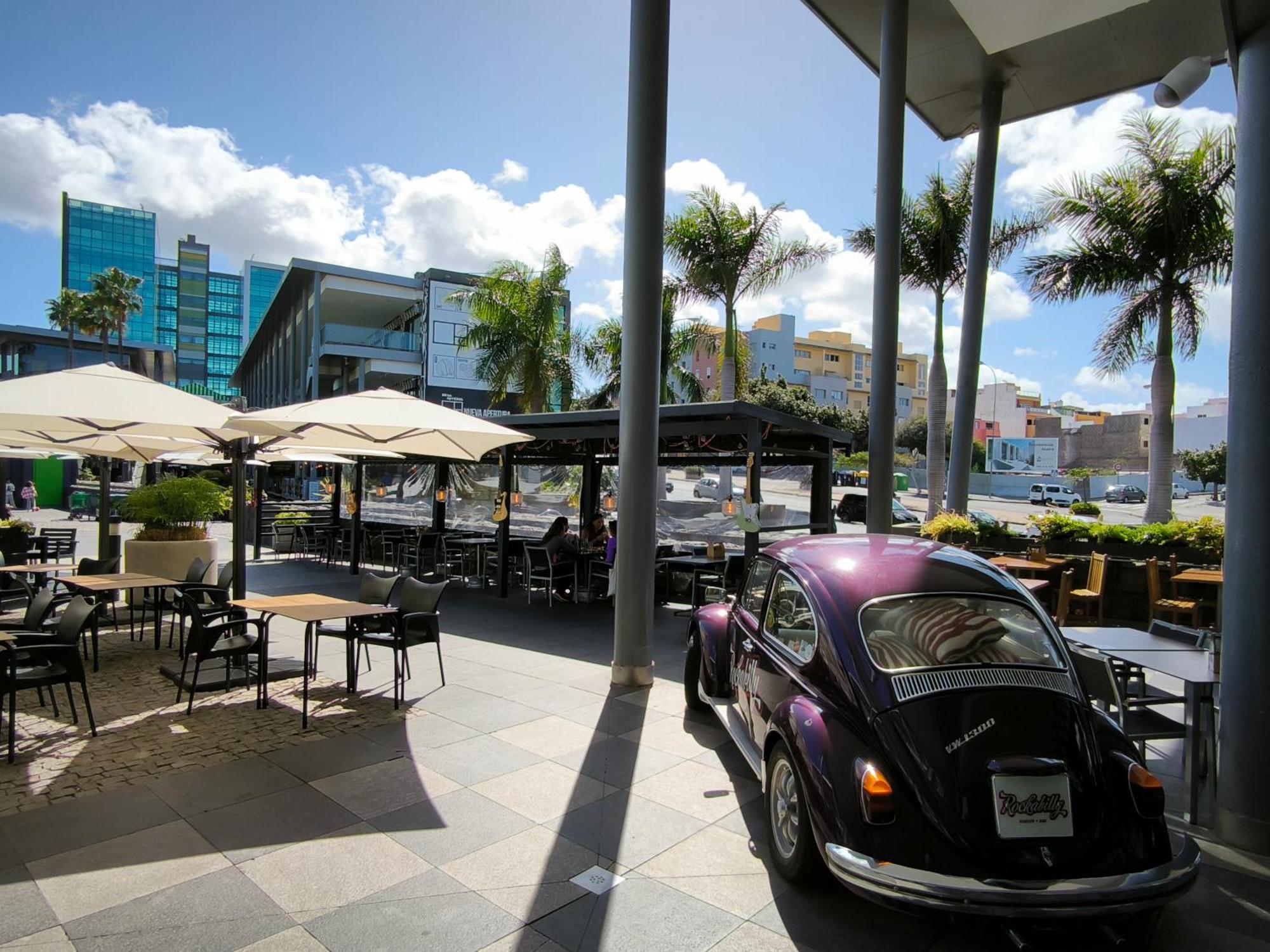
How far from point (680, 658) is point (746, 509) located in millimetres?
1963

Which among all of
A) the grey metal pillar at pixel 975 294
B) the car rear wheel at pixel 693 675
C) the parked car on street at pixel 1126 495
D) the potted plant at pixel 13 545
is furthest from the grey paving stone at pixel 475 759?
the parked car on street at pixel 1126 495

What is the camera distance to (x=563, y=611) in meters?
11.3

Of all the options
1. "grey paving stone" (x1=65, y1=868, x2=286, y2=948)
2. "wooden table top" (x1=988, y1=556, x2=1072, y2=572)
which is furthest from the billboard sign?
"grey paving stone" (x1=65, y1=868, x2=286, y2=948)

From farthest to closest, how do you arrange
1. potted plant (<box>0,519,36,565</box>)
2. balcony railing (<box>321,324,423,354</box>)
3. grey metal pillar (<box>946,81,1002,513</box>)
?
balcony railing (<box>321,324,423,354</box>), grey metal pillar (<box>946,81,1002,513</box>), potted plant (<box>0,519,36,565</box>)

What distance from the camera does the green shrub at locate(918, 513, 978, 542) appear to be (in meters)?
12.3

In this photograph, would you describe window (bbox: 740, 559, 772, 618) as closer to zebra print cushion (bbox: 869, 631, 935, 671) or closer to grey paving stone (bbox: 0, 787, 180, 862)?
zebra print cushion (bbox: 869, 631, 935, 671)

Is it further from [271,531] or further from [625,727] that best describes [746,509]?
[271,531]

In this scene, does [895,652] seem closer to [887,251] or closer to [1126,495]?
[887,251]

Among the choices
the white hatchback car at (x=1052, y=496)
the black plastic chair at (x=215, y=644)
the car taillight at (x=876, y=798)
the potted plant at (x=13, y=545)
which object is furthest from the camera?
the white hatchback car at (x=1052, y=496)

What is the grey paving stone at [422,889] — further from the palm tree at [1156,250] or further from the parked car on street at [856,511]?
the parked car on street at [856,511]

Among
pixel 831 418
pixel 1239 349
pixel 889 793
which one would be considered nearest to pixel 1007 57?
pixel 1239 349

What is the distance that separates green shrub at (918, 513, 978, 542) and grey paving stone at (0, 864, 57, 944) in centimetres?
1170

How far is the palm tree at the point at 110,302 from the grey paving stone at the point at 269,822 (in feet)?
183

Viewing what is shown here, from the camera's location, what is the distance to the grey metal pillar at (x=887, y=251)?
1050 cm
